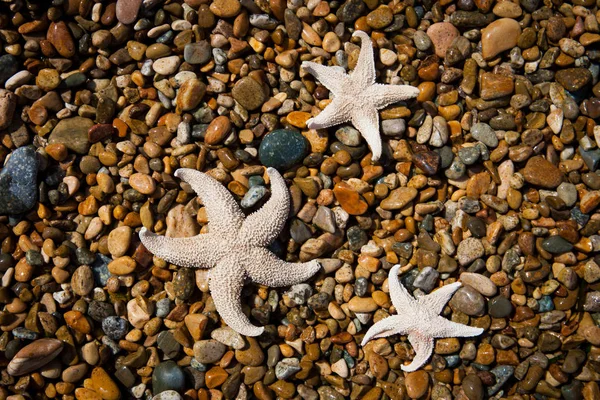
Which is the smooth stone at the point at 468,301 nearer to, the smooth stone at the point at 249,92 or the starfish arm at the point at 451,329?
the starfish arm at the point at 451,329

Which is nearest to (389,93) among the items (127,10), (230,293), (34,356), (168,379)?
(230,293)

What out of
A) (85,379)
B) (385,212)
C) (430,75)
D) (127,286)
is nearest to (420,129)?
(430,75)

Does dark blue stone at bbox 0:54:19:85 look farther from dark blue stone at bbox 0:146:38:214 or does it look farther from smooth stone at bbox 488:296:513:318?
smooth stone at bbox 488:296:513:318

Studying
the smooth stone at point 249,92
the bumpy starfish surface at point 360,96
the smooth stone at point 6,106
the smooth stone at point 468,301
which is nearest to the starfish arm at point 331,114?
the bumpy starfish surface at point 360,96

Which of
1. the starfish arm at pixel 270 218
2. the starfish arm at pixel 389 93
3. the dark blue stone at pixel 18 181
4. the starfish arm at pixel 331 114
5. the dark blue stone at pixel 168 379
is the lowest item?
the dark blue stone at pixel 168 379

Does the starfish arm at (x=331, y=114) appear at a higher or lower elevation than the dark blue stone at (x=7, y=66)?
lower

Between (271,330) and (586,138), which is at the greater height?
(586,138)

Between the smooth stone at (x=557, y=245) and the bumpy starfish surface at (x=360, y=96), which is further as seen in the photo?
the smooth stone at (x=557, y=245)

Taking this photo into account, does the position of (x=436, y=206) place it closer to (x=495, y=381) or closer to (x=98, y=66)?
(x=495, y=381)
